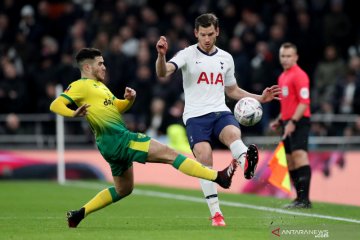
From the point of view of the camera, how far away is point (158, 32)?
24.3 metres

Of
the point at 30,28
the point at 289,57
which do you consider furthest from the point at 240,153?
the point at 30,28

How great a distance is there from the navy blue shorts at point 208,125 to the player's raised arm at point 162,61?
736mm

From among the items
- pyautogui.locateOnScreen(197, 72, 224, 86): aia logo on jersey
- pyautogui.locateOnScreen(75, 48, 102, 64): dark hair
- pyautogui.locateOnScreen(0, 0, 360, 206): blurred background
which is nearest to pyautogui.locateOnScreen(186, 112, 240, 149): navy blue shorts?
pyautogui.locateOnScreen(197, 72, 224, 86): aia logo on jersey

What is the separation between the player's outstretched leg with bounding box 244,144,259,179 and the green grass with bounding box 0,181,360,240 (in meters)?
Answer: 0.63

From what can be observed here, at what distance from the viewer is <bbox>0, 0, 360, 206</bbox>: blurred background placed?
68.3ft

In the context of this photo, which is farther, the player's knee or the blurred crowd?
the blurred crowd

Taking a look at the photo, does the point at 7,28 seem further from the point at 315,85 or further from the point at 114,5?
the point at 315,85

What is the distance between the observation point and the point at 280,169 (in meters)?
16.2

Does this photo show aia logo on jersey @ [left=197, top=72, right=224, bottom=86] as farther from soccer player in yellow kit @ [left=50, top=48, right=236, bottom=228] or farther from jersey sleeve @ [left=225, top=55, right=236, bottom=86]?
soccer player in yellow kit @ [left=50, top=48, right=236, bottom=228]

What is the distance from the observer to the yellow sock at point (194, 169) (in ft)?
36.3

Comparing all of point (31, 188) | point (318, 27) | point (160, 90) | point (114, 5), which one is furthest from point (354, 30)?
point (31, 188)

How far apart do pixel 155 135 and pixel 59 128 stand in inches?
81.8

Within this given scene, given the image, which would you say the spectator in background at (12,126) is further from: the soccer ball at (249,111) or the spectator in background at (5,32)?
the soccer ball at (249,111)

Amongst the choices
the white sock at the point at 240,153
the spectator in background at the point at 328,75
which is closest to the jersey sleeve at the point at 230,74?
the white sock at the point at 240,153
